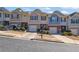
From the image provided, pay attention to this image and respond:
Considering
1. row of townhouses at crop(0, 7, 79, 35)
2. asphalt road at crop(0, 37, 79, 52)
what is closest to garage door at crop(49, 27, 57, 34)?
row of townhouses at crop(0, 7, 79, 35)

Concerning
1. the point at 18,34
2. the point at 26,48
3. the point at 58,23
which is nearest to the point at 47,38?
the point at 58,23

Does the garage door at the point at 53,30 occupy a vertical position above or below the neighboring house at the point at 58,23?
below

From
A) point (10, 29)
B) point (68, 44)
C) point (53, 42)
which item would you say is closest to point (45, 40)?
point (53, 42)

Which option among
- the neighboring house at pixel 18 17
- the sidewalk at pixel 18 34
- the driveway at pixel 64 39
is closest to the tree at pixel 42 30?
the sidewalk at pixel 18 34

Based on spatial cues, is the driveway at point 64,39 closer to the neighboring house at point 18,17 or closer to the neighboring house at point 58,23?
the neighboring house at point 58,23

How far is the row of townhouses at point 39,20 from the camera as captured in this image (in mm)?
8445

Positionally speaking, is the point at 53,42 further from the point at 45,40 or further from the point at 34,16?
the point at 34,16

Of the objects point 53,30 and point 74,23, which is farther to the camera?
point 74,23

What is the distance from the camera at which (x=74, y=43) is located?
9312 millimetres

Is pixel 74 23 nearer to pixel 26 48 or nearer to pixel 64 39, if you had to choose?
pixel 64 39

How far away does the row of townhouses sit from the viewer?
27.7ft

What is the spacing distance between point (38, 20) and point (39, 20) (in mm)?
102

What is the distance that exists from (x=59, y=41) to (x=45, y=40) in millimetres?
576

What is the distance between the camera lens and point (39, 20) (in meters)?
9.30
